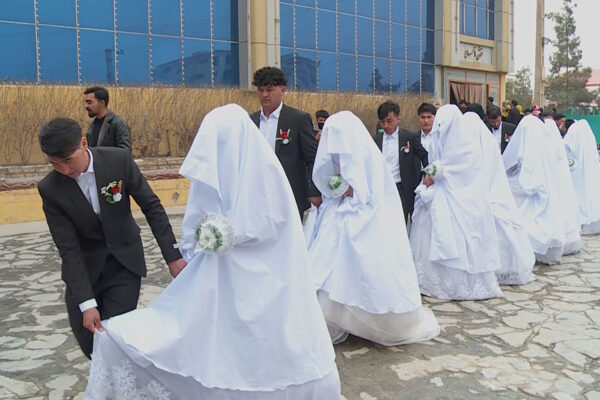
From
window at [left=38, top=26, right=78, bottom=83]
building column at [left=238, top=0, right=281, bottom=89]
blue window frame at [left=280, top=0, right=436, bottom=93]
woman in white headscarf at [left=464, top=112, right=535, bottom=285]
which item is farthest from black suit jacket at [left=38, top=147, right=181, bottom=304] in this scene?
blue window frame at [left=280, top=0, right=436, bottom=93]

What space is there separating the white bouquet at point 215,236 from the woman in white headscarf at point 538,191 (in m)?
5.57

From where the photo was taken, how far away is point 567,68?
60.5 m

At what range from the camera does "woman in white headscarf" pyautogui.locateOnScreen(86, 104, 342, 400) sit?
122 inches

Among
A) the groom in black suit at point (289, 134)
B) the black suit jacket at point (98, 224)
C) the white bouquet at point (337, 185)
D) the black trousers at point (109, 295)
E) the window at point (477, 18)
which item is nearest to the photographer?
the black suit jacket at point (98, 224)

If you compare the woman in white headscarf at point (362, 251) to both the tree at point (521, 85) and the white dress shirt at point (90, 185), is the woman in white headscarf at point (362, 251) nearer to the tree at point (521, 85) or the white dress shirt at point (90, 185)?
the white dress shirt at point (90, 185)

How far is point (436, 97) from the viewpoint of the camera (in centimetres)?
2438

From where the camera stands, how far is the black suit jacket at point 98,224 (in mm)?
3215

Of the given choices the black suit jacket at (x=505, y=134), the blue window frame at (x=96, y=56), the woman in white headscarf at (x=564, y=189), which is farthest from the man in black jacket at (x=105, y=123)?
the blue window frame at (x=96, y=56)

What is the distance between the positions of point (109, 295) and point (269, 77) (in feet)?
9.30

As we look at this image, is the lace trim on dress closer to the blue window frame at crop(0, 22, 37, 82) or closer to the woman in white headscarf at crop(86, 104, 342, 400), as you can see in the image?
the woman in white headscarf at crop(86, 104, 342, 400)

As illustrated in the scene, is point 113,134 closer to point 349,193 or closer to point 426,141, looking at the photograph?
point 349,193

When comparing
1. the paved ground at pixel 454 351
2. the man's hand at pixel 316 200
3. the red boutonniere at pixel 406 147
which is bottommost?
the paved ground at pixel 454 351

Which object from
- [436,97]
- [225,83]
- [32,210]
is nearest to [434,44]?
[436,97]

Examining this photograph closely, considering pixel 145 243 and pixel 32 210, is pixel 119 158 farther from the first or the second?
pixel 32 210
